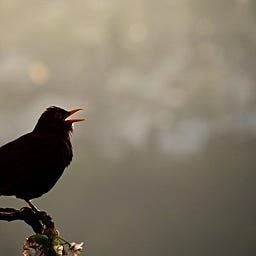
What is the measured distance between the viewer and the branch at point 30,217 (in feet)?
11.4

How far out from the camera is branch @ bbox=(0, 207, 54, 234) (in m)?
3.47

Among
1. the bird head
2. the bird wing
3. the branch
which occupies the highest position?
the bird head

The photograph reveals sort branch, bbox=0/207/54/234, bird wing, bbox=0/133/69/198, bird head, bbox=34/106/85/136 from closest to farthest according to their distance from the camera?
1. branch, bbox=0/207/54/234
2. bird wing, bbox=0/133/69/198
3. bird head, bbox=34/106/85/136

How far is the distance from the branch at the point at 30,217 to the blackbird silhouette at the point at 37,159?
227cm

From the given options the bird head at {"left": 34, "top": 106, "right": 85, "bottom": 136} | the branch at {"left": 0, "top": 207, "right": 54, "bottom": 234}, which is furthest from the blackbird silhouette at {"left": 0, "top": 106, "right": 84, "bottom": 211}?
the branch at {"left": 0, "top": 207, "right": 54, "bottom": 234}

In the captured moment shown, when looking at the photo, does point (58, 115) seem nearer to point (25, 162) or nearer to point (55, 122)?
point (55, 122)

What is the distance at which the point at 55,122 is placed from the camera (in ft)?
24.9

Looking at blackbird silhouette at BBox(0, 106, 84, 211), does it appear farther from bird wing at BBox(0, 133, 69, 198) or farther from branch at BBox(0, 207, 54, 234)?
branch at BBox(0, 207, 54, 234)

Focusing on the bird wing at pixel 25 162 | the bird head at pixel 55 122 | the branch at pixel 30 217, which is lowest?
the branch at pixel 30 217

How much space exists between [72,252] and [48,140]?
452 cm

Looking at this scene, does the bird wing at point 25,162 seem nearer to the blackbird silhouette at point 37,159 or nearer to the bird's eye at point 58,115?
the blackbird silhouette at point 37,159

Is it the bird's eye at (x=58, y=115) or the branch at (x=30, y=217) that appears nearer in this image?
the branch at (x=30, y=217)

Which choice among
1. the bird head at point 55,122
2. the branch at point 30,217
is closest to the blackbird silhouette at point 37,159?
the bird head at point 55,122

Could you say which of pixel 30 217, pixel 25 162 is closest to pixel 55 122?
pixel 25 162
